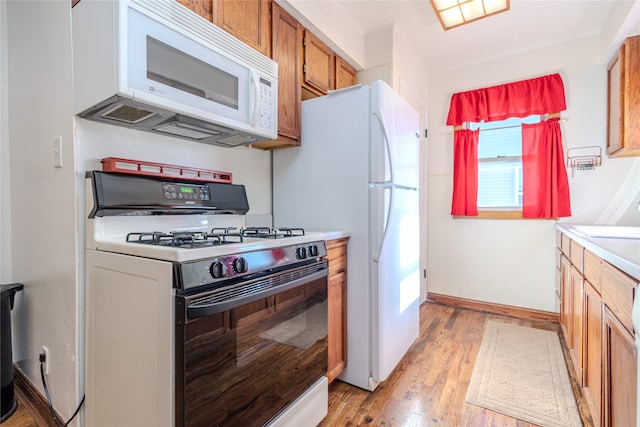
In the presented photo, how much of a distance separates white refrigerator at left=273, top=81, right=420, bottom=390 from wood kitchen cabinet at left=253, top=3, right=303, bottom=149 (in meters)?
0.08

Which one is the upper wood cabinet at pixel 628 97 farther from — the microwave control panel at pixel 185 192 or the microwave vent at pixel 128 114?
the microwave vent at pixel 128 114

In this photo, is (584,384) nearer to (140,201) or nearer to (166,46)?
(140,201)

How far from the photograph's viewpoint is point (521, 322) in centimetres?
292

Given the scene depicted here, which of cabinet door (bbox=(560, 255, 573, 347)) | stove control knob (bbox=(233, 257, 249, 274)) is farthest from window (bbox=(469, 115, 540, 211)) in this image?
stove control knob (bbox=(233, 257, 249, 274))

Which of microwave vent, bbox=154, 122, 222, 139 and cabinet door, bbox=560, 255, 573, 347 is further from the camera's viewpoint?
cabinet door, bbox=560, 255, 573, 347

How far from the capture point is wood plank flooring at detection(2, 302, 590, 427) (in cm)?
156

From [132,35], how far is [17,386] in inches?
75.9

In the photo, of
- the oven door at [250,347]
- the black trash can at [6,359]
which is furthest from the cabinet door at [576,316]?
the black trash can at [6,359]

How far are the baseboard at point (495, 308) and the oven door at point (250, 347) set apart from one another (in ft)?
7.83

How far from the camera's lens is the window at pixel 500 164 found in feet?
10.2

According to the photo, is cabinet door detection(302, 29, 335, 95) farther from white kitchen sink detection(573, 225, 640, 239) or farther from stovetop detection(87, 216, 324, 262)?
white kitchen sink detection(573, 225, 640, 239)

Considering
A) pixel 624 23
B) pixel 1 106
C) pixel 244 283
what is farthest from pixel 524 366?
pixel 1 106

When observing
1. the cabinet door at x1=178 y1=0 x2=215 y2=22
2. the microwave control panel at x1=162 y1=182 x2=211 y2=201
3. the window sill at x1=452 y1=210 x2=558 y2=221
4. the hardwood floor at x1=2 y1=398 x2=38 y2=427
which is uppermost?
the cabinet door at x1=178 y1=0 x2=215 y2=22

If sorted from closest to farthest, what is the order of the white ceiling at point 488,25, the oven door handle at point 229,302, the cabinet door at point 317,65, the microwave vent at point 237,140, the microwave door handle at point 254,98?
the oven door handle at point 229,302, the microwave door handle at point 254,98, the microwave vent at point 237,140, the cabinet door at point 317,65, the white ceiling at point 488,25
